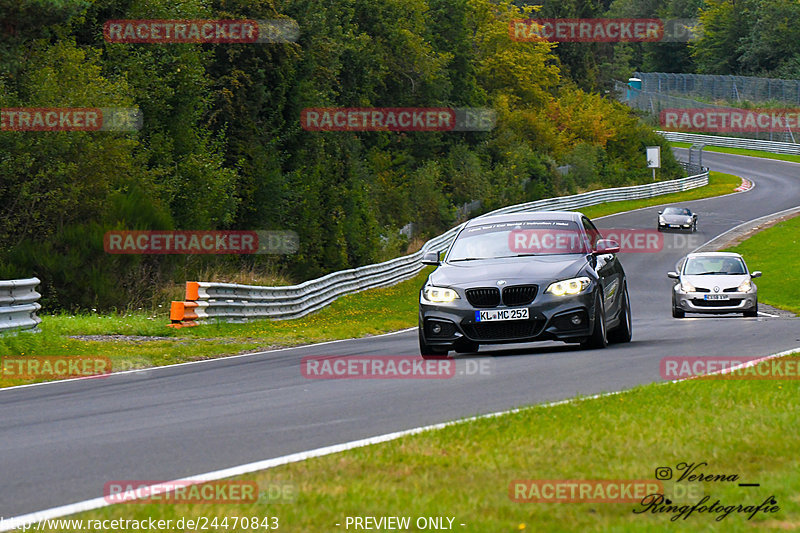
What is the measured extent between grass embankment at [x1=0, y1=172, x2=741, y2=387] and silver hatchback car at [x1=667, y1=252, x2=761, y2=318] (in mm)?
6203

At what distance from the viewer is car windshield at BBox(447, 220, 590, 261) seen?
14.7m

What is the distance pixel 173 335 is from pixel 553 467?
15.5 m

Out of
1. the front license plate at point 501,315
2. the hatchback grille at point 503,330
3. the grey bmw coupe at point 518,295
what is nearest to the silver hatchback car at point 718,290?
the grey bmw coupe at point 518,295

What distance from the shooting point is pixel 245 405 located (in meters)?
10.2

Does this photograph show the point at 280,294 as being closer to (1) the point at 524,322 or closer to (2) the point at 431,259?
(2) the point at 431,259

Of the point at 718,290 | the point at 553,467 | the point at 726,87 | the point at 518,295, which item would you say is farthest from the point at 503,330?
the point at 726,87

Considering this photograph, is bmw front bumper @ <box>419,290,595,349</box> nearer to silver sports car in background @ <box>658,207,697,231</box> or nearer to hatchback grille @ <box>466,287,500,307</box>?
hatchback grille @ <box>466,287,500,307</box>

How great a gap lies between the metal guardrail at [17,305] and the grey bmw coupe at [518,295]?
6281 mm

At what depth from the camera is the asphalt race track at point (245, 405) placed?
7.26m

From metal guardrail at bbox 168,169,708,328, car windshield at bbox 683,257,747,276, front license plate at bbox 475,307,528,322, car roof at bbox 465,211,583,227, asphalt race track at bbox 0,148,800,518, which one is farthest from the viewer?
car windshield at bbox 683,257,747,276

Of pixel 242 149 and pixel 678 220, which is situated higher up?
pixel 242 149

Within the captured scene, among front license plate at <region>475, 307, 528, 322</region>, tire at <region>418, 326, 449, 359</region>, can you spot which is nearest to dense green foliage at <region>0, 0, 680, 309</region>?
tire at <region>418, 326, 449, 359</region>

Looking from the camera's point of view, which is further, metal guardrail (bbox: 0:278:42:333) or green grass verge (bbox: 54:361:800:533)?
metal guardrail (bbox: 0:278:42:333)

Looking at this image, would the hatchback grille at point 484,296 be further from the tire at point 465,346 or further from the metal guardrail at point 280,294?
the metal guardrail at point 280,294
